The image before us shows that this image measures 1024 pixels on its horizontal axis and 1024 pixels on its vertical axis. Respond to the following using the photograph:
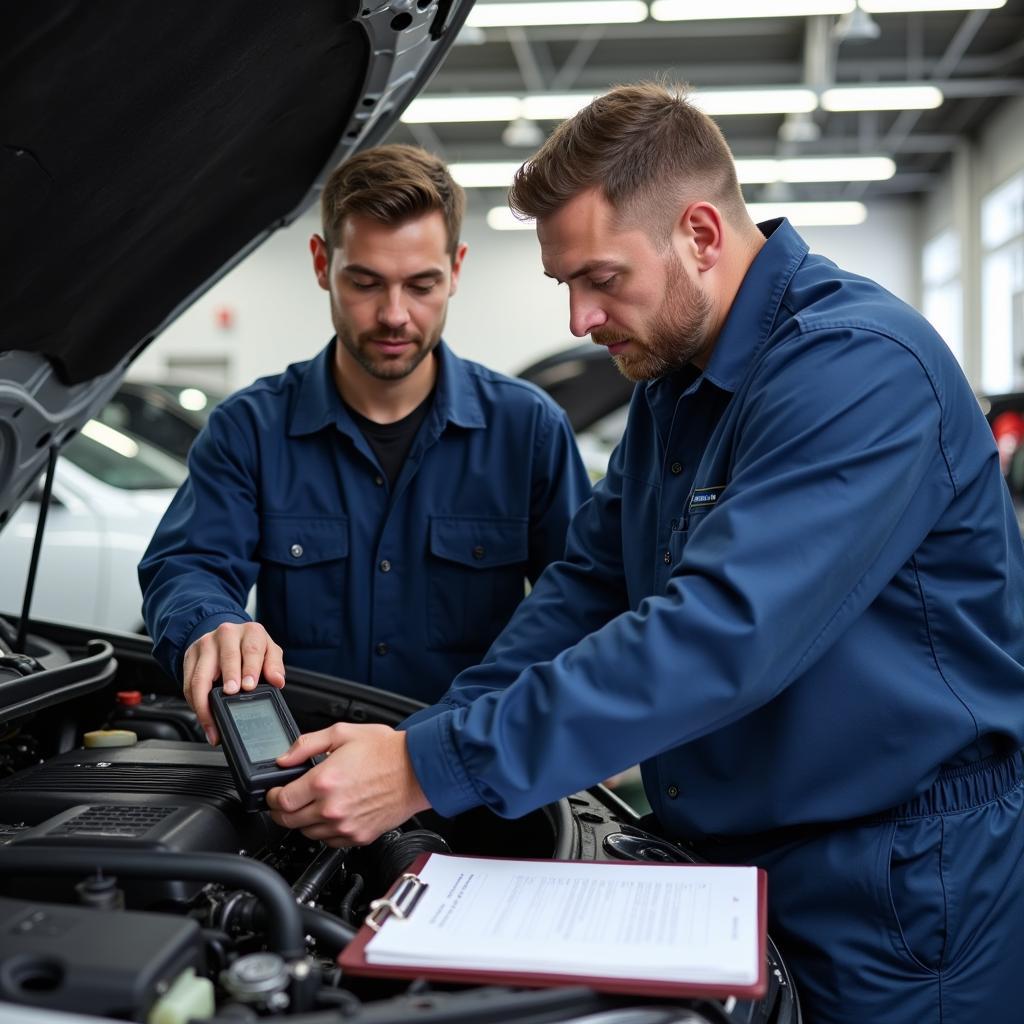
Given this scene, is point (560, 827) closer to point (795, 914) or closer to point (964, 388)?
point (795, 914)

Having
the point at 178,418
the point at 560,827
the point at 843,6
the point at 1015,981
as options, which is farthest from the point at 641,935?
the point at 843,6

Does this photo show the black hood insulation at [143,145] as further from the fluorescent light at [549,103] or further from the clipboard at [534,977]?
the fluorescent light at [549,103]

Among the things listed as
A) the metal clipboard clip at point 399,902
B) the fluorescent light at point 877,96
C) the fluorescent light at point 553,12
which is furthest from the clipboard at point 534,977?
the fluorescent light at point 877,96

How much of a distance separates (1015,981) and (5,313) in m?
1.42

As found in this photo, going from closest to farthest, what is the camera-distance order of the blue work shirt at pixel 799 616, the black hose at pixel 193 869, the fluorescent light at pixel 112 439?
the black hose at pixel 193 869 < the blue work shirt at pixel 799 616 < the fluorescent light at pixel 112 439

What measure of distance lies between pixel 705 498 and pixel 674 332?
21 centimetres

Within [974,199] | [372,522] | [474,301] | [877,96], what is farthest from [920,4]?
[474,301]

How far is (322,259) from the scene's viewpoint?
198cm

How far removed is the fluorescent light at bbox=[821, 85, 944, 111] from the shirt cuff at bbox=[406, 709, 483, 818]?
8.13 metres

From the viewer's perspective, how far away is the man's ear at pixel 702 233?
1.35 m

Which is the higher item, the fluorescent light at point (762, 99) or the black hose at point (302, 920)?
the fluorescent light at point (762, 99)

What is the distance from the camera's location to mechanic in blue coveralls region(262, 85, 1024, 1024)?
3.67ft

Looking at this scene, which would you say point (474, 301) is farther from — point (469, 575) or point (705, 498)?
point (705, 498)

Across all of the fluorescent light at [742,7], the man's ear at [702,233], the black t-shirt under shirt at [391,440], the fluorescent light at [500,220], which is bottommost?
the black t-shirt under shirt at [391,440]
